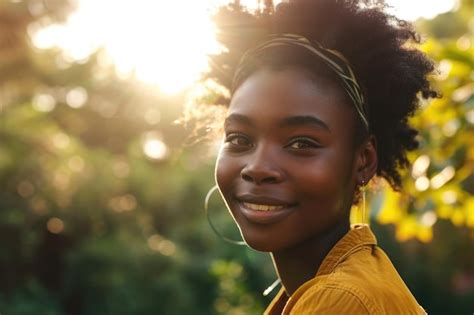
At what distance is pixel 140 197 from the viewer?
55.3ft

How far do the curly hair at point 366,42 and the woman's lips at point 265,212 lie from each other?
15.8 inches

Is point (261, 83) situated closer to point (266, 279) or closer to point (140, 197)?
point (266, 279)

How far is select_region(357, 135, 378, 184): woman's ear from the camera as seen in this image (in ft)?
7.44

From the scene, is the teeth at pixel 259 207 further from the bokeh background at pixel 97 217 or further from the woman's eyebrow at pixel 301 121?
the bokeh background at pixel 97 217

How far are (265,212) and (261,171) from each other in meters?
0.11

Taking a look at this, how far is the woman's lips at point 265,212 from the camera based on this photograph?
2070 millimetres

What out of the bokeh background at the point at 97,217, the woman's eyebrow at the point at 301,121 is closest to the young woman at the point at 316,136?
the woman's eyebrow at the point at 301,121

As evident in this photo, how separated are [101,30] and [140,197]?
11.7 feet

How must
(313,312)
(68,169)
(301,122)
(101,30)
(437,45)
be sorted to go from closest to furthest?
(313,312)
(301,122)
(437,45)
(68,169)
(101,30)

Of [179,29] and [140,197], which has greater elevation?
[179,29]

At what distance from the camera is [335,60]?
7.34 ft

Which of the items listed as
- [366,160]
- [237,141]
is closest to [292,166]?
[237,141]

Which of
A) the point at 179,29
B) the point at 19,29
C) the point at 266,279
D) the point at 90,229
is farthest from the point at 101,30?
the point at 179,29

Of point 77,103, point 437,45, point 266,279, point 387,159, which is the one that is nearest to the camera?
point 387,159
